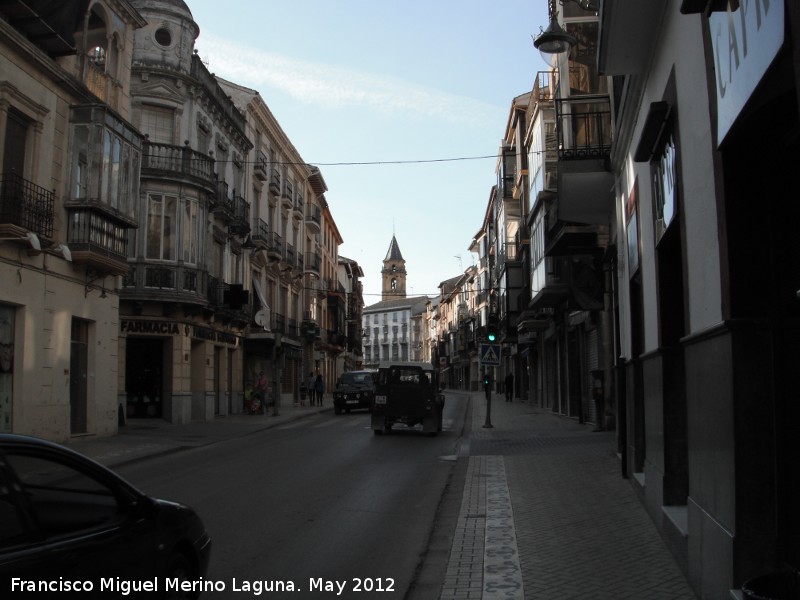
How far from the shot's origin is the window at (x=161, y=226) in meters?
26.9

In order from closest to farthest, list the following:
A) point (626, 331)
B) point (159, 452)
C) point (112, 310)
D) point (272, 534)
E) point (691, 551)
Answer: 1. point (691, 551)
2. point (272, 534)
3. point (626, 331)
4. point (159, 452)
5. point (112, 310)

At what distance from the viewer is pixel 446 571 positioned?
22.5 ft

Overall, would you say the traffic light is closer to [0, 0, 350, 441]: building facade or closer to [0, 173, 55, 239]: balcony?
[0, 0, 350, 441]: building facade

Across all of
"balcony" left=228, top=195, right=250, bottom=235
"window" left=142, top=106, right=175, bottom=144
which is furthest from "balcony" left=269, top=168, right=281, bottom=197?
"window" left=142, top=106, right=175, bottom=144

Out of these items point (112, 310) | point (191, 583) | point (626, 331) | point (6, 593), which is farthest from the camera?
point (112, 310)

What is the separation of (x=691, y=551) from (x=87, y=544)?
4370 mm

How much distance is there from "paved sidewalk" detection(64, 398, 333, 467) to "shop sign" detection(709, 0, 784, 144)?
→ 1300 centimetres

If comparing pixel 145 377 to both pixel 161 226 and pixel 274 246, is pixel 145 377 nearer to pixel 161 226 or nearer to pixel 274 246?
pixel 161 226

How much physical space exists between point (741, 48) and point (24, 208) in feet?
52.4

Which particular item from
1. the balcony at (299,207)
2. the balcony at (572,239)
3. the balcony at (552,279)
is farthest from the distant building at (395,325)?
the balcony at (572,239)

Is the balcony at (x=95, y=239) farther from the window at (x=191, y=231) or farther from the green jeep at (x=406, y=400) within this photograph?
the green jeep at (x=406, y=400)

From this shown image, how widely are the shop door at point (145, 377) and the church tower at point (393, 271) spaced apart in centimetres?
11911

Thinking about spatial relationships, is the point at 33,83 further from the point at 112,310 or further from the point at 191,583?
the point at 191,583

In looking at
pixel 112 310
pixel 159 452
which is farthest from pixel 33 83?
pixel 159 452
